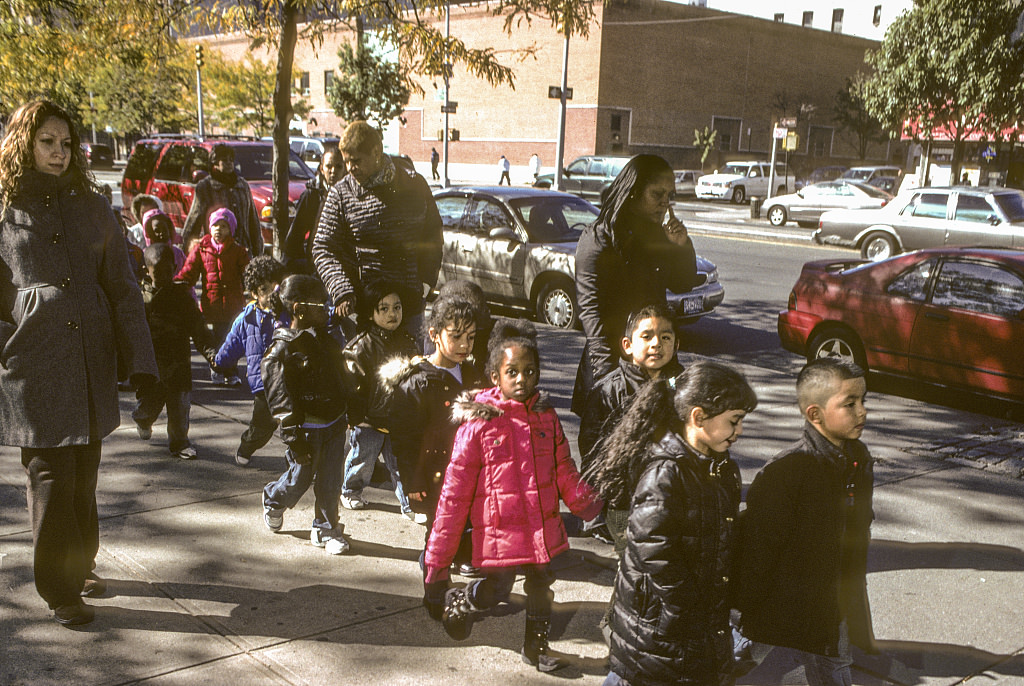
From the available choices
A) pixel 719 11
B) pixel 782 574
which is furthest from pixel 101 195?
pixel 719 11

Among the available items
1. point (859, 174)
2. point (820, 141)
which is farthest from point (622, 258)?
point (820, 141)

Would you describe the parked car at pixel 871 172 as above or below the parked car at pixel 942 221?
above

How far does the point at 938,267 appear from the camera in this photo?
780cm

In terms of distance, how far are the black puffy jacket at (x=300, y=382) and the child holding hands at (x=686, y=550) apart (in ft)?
6.87

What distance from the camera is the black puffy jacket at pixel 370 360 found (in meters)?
4.48

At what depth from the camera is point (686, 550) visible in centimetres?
260

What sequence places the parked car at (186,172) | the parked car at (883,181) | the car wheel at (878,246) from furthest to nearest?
the parked car at (883,181) < the car wheel at (878,246) < the parked car at (186,172)

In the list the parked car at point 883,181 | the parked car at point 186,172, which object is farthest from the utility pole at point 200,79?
the parked car at point 883,181

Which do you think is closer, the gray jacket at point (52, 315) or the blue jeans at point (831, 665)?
the blue jeans at point (831, 665)

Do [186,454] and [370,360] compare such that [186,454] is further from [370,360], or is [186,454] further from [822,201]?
[822,201]

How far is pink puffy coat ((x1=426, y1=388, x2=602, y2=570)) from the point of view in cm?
329

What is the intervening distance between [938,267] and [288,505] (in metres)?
6.06

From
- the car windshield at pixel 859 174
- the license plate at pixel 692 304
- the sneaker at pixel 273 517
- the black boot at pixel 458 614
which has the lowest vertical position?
the sneaker at pixel 273 517

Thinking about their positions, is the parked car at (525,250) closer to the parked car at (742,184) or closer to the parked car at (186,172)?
the parked car at (186,172)
